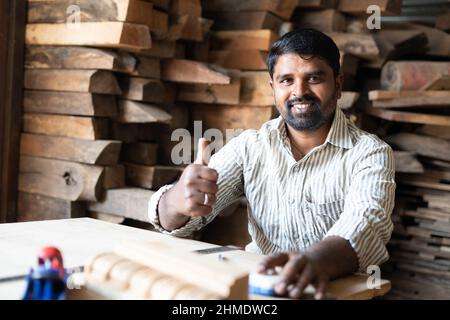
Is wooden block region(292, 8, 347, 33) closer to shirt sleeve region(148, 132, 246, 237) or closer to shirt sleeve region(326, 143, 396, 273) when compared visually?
shirt sleeve region(148, 132, 246, 237)

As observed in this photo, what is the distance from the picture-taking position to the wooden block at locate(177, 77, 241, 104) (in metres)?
4.12

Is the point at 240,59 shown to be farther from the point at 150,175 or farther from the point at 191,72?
the point at 150,175

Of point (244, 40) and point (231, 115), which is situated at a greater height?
point (244, 40)

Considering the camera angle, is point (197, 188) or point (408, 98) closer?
point (197, 188)

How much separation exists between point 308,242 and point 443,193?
2023 millimetres

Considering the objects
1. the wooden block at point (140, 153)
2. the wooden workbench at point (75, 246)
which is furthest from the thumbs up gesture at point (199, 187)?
the wooden block at point (140, 153)

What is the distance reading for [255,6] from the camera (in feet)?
14.4

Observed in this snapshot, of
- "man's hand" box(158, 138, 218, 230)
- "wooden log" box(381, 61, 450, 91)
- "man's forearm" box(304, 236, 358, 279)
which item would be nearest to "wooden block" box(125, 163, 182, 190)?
"man's hand" box(158, 138, 218, 230)

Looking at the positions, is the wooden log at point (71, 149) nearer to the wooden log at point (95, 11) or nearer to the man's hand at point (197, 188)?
the wooden log at point (95, 11)

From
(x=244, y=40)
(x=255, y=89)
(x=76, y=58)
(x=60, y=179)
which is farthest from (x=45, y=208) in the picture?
(x=244, y=40)

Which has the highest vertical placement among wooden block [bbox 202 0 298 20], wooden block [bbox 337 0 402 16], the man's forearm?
wooden block [bbox 337 0 402 16]

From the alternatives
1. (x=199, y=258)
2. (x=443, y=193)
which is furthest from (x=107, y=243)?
(x=443, y=193)

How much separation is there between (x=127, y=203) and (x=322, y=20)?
6.37ft
